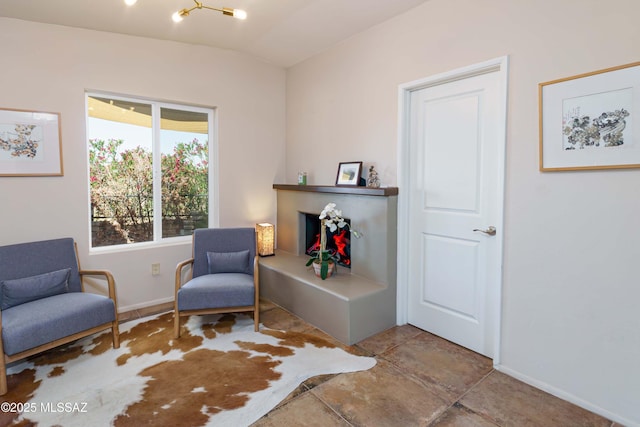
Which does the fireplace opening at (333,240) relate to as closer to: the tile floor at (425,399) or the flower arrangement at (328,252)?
the flower arrangement at (328,252)

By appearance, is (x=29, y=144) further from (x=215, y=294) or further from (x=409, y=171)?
(x=409, y=171)

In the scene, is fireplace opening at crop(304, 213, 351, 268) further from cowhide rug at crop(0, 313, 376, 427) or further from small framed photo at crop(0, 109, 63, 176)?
small framed photo at crop(0, 109, 63, 176)

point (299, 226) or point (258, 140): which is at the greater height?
point (258, 140)

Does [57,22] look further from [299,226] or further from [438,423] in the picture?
[438,423]

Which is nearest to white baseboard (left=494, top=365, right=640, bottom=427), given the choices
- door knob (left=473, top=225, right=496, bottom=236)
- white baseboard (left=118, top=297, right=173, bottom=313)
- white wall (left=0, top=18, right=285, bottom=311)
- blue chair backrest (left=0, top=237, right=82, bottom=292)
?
door knob (left=473, top=225, right=496, bottom=236)

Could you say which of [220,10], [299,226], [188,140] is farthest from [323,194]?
[220,10]

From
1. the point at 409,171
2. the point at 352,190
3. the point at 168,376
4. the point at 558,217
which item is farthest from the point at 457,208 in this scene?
the point at 168,376

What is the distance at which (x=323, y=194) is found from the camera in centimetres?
360

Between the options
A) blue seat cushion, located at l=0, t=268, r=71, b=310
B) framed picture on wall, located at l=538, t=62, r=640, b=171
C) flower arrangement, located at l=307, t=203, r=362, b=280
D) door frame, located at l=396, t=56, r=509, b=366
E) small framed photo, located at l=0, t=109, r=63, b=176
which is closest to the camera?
framed picture on wall, located at l=538, t=62, r=640, b=171

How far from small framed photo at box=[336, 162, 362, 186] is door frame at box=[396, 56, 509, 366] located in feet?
1.48

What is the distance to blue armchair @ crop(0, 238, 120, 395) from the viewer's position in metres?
2.14

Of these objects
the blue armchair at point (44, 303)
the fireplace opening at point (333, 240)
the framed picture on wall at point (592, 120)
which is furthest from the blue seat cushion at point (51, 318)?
the framed picture on wall at point (592, 120)

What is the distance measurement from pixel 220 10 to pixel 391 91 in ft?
5.10

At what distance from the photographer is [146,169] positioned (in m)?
Answer: 3.54
